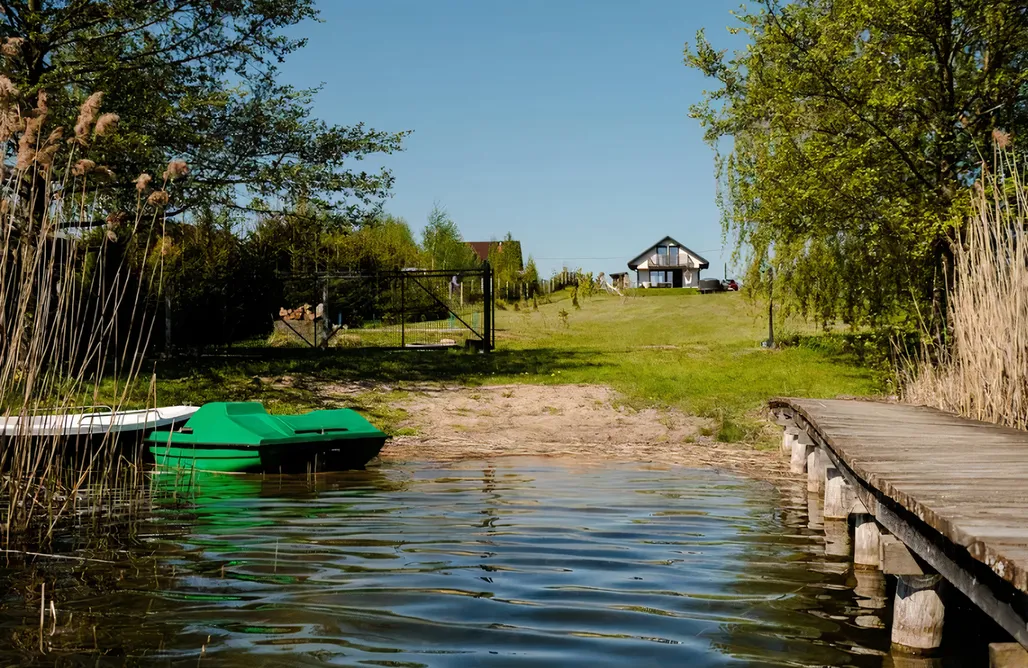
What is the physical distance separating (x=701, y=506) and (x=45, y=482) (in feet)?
17.5

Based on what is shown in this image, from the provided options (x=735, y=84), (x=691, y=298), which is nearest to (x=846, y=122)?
(x=735, y=84)

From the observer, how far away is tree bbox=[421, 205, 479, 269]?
53062 mm

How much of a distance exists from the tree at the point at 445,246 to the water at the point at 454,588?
43656mm

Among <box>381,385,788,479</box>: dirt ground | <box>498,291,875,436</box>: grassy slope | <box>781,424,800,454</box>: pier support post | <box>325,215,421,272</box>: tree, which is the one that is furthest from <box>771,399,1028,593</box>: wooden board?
<box>325,215,421,272</box>: tree

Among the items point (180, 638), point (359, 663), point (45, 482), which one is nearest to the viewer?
point (359, 663)

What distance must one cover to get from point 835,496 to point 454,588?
3905 mm

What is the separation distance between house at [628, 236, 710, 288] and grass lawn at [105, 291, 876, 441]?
54.8 meters

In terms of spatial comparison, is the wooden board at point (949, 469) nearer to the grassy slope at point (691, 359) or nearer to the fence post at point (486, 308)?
the grassy slope at point (691, 359)

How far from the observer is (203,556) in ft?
22.2

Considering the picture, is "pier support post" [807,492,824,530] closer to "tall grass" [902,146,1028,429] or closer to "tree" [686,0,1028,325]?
"tall grass" [902,146,1028,429]

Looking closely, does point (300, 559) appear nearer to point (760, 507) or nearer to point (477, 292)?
point (760, 507)

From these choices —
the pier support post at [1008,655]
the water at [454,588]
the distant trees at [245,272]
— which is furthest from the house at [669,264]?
the pier support post at [1008,655]

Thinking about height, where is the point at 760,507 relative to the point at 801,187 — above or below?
below

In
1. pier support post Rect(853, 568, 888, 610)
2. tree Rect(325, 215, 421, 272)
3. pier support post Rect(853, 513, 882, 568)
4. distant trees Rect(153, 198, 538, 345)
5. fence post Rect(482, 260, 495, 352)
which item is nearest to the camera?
Answer: pier support post Rect(853, 568, 888, 610)
